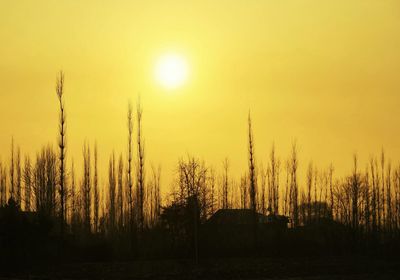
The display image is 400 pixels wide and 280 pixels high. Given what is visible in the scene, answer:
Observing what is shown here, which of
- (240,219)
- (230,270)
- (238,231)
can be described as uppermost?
(240,219)

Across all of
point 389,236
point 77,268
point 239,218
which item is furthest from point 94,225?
point 77,268

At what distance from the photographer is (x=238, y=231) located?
52969mm

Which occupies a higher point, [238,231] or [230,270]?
[238,231]

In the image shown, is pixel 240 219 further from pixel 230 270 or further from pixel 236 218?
pixel 230 270

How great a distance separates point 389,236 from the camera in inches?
2486

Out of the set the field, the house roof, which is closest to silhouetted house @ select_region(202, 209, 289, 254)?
the house roof

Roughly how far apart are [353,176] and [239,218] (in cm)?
1429

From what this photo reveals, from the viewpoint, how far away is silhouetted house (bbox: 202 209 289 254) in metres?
48.6

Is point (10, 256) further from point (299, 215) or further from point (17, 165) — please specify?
point (299, 215)

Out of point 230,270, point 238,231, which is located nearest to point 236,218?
point 238,231

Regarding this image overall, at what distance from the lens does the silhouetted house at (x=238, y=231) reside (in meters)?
48.6

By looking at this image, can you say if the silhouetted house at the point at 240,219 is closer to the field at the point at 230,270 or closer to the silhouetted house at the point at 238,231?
the silhouetted house at the point at 238,231

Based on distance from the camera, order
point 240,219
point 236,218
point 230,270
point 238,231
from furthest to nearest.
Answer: point 240,219 → point 236,218 → point 238,231 → point 230,270

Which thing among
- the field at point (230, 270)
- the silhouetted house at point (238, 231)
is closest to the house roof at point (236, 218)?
the silhouetted house at point (238, 231)
